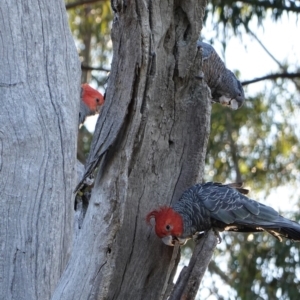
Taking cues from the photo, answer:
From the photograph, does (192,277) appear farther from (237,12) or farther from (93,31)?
(93,31)

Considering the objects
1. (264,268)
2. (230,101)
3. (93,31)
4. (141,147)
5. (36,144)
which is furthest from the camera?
(93,31)

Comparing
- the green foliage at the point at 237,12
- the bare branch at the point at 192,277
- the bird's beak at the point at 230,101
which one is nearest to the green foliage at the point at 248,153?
the green foliage at the point at 237,12

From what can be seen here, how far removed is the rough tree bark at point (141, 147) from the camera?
331 centimetres

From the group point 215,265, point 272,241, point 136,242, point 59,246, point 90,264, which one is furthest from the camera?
point 215,265

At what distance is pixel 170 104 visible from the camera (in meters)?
3.61

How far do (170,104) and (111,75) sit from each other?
1.07ft

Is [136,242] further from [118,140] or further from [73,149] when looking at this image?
[73,149]

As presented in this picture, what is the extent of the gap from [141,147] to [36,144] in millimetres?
702

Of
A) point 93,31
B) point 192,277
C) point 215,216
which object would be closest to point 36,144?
point 215,216

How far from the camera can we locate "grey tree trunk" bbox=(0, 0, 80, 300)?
12.4 ft

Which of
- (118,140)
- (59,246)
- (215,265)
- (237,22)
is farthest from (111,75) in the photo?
(215,265)

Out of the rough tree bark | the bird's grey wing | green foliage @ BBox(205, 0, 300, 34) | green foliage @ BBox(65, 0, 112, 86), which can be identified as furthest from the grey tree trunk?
green foliage @ BBox(65, 0, 112, 86)

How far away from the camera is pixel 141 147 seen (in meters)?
3.49

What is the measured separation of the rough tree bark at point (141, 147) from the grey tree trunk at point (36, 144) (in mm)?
432
